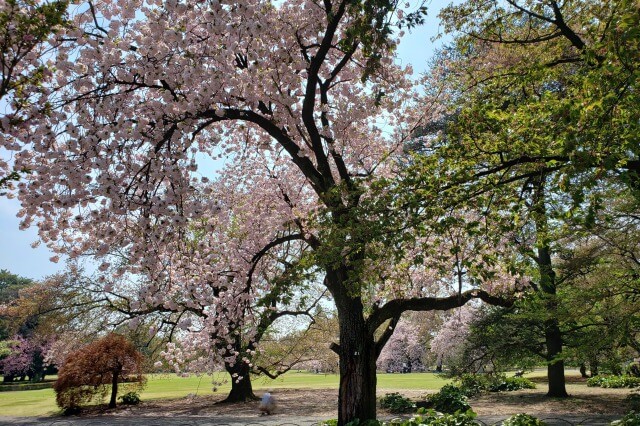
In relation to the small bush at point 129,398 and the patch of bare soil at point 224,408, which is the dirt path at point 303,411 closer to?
the patch of bare soil at point 224,408

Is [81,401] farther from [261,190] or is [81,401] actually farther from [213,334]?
[261,190]

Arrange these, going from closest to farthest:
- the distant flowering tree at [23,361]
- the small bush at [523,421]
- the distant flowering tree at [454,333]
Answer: the small bush at [523,421], the distant flowering tree at [454,333], the distant flowering tree at [23,361]

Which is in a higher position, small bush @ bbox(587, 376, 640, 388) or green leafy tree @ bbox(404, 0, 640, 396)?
green leafy tree @ bbox(404, 0, 640, 396)

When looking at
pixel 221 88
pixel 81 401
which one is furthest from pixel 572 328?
pixel 81 401

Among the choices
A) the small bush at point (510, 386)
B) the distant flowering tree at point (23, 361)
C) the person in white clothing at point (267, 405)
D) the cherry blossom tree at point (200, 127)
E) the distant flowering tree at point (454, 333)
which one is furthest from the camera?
the distant flowering tree at point (23, 361)

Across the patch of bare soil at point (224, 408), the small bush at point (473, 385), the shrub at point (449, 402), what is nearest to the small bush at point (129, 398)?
the patch of bare soil at point (224, 408)

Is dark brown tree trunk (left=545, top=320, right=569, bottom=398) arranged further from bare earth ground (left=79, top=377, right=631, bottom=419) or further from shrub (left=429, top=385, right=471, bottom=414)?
shrub (left=429, top=385, right=471, bottom=414)

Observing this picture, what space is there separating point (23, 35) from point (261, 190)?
22.7ft

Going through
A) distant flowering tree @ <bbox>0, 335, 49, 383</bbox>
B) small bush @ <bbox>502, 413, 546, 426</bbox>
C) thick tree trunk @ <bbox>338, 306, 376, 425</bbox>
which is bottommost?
distant flowering tree @ <bbox>0, 335, 49, 383</bbox>

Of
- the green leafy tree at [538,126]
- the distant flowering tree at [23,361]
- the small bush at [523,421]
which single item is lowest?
the distant flowering tree at [23,361]

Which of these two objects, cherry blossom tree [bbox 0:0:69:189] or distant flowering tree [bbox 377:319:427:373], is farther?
distant flowering tree [bbox 377:319:427:373]

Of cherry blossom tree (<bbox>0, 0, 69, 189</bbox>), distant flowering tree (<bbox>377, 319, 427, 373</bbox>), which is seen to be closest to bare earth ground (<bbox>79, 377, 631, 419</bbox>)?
cherry blossom tree (<bbox>0, 0, 69, 189</bbox>)

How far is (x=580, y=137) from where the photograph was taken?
4617mm

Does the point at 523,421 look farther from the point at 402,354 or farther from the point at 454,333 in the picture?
the point at 402,354
